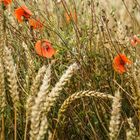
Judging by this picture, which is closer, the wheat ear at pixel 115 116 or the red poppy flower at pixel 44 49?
the wheat ear at pixel 115 116

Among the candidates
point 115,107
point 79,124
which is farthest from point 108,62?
point 115,107

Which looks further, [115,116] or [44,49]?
[44,49]

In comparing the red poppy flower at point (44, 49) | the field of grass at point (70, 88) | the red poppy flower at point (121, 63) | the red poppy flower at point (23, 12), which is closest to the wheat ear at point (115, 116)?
the field of grass at point (70, 88)

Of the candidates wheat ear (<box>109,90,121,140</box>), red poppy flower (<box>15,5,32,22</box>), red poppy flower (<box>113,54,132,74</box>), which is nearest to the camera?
wheat ear (<box>109,90,121,140</box>)

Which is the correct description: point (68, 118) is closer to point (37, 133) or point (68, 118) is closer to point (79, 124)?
point (79, 124)

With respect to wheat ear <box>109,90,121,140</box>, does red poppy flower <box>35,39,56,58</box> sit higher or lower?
higher

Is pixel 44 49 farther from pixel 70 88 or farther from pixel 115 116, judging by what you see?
pixel 115 116

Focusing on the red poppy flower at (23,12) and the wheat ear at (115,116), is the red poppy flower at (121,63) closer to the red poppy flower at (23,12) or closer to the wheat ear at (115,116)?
the red poppy flower at (23,12)

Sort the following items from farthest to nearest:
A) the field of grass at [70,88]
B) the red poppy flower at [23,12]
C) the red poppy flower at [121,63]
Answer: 1. the red poppy flower at [23,12]
2. the red poppy flower at [121,63]
3. the field of grass at [70,88]

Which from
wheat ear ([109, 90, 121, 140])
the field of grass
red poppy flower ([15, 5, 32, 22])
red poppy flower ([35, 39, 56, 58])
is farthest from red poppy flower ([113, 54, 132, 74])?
wheat ear ([109, 90, 121, 140])

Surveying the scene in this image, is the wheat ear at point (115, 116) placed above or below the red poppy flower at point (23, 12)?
below

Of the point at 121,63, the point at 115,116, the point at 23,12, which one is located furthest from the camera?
the point at 23,12

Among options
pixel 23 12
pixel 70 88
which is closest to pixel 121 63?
pixel 70 88

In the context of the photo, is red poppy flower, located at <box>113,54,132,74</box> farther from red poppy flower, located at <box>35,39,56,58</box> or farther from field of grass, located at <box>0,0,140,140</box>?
red poppy flower, located at <box>35,39,56,58</box>
